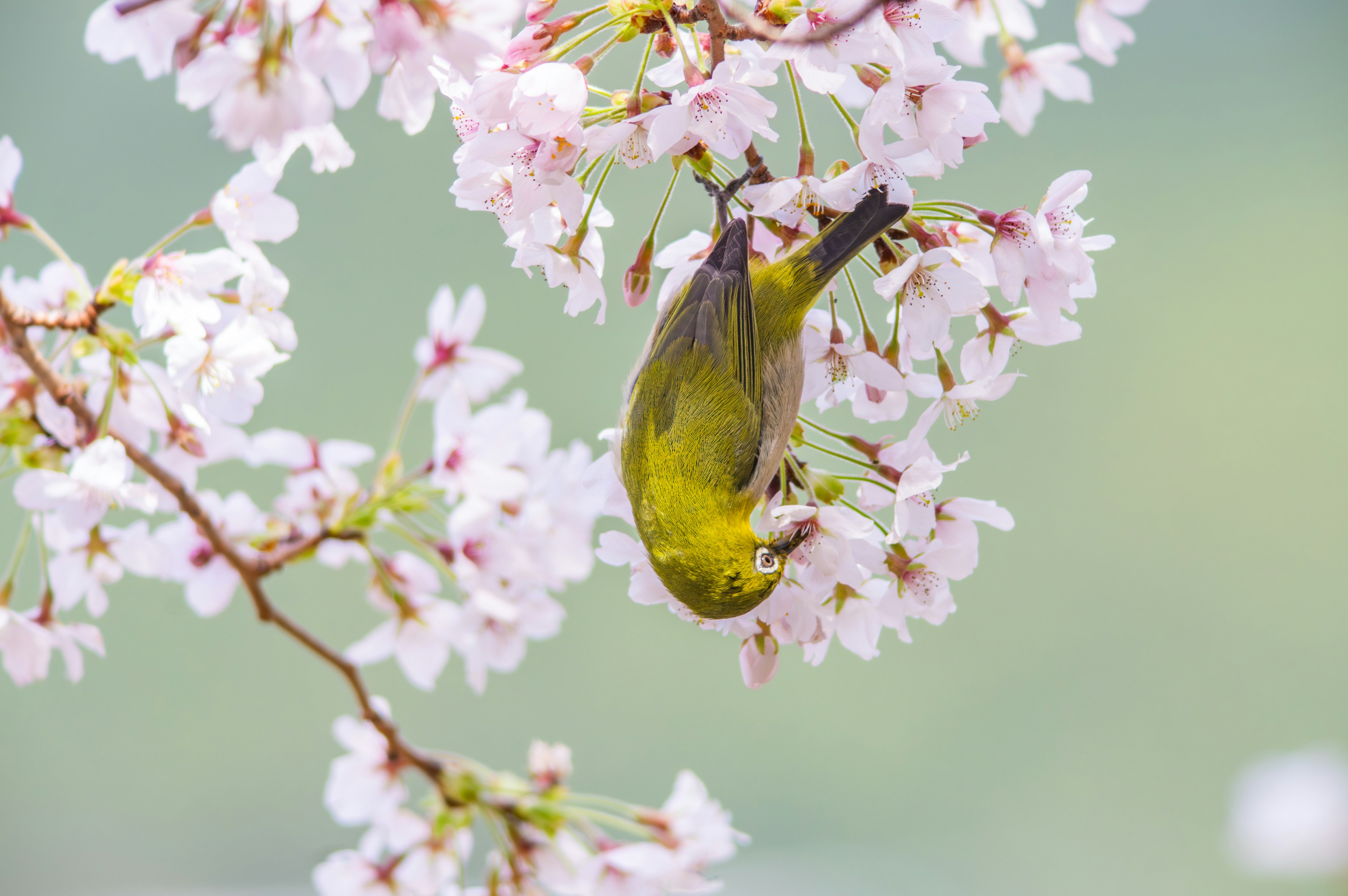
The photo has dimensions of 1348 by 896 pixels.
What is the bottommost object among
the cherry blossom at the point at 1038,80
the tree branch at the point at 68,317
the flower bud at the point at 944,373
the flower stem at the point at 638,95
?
the tree branch at the point at 68,317

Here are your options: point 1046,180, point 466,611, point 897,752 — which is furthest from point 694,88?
point 897,752

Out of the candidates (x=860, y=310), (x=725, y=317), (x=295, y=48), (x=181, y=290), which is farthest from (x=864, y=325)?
(x=181, y=290)

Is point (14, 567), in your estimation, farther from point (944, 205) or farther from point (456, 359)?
point (944, 205)

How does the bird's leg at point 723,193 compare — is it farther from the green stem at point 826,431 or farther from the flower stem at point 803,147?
the green stem at point 826,431

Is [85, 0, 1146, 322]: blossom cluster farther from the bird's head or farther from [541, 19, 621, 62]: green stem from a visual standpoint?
the bird's head

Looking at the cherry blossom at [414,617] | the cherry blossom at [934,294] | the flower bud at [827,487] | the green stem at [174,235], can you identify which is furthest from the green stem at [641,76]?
the cherry blossom at [414,617]

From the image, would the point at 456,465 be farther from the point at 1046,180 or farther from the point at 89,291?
the point at 1046,180
